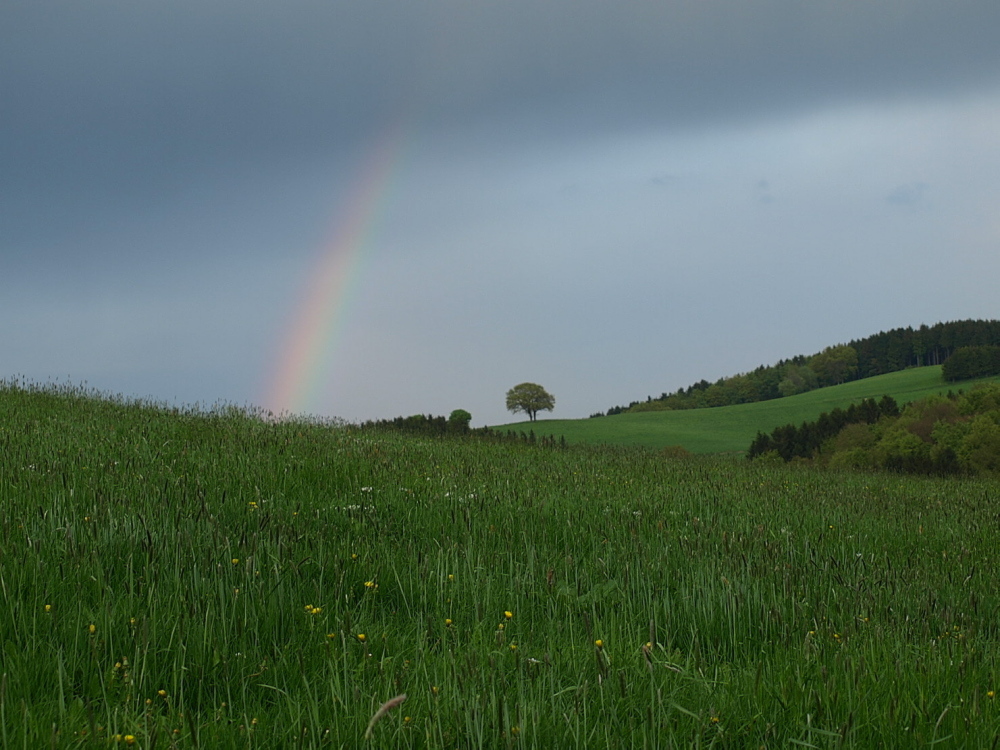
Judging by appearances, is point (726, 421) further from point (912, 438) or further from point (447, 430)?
point (447, 430)

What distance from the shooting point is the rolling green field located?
223cm

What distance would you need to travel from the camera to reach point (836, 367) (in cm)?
10425

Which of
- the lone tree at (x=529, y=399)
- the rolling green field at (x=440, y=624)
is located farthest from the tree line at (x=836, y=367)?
the rolling green field at (x=440, y=624)

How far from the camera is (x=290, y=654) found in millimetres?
2770

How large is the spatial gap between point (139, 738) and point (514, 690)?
1.25m

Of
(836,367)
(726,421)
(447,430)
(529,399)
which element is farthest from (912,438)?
(836,367)

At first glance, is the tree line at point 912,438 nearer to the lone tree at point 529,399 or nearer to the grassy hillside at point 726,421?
the grassy hillside at point 726,421

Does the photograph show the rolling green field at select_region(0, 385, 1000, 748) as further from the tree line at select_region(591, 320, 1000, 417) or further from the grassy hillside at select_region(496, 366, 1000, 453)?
the tree line at select_region(591, 320, 1000, 417)

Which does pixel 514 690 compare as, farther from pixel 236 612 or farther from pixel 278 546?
pixel 278 546

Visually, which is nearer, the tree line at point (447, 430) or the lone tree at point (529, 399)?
the tree line at point (447, 430)

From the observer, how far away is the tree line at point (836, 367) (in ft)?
327

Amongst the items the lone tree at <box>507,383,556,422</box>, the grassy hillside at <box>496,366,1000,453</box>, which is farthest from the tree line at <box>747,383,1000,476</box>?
the lone tree at <box>507,383,556,422</box>

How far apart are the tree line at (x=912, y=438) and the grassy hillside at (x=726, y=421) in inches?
793

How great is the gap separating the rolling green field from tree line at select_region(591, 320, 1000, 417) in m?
93.8
